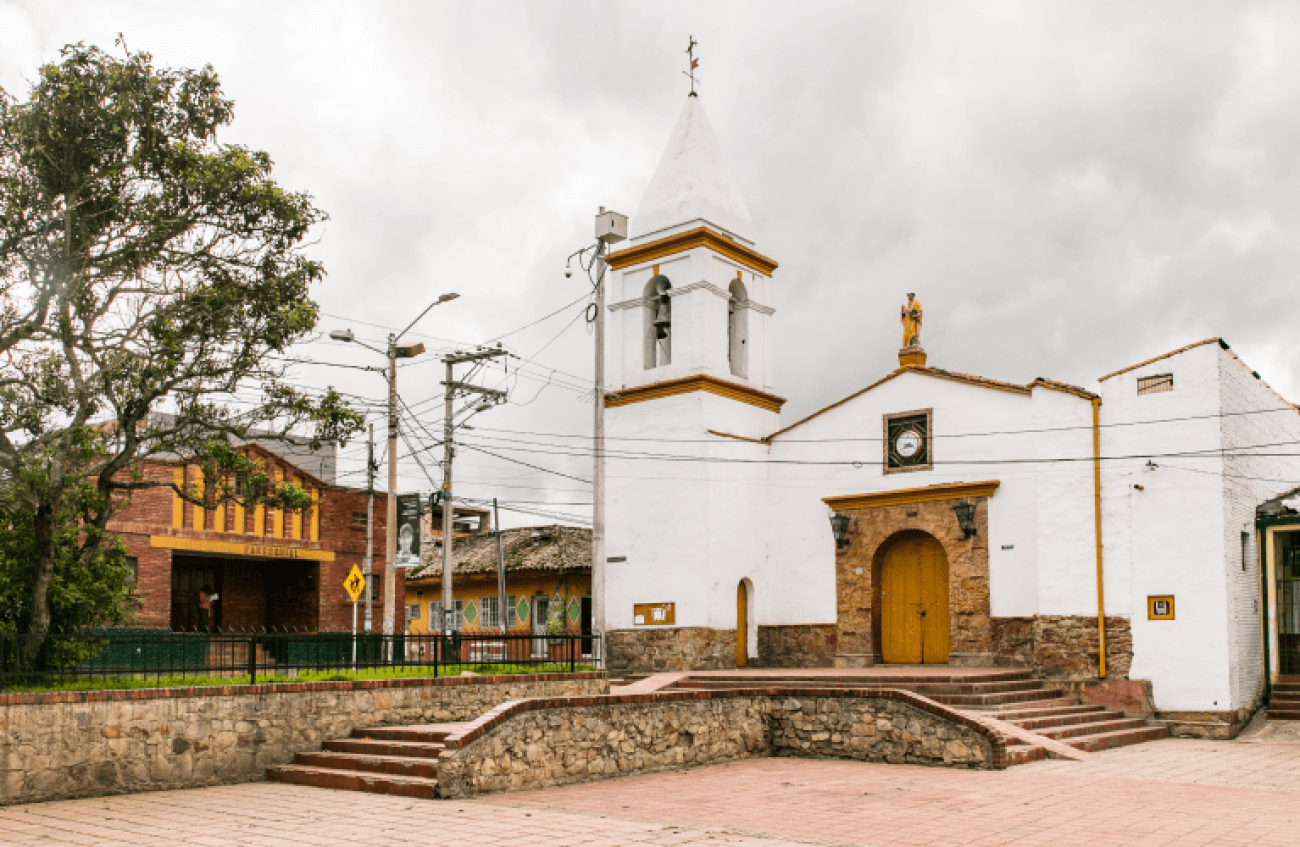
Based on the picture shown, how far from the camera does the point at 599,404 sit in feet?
72.9

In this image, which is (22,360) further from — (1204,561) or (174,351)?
(1204,561)

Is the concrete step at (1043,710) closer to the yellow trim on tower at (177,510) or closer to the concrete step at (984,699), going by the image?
the concrete step at (984,699)

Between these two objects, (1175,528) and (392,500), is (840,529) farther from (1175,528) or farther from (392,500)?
(392,500)

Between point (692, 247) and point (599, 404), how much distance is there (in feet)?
12.5

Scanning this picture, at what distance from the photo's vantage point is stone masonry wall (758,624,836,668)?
847 inches

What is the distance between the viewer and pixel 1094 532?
59.7 ft

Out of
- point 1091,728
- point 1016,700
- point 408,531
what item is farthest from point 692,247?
point 1091,728

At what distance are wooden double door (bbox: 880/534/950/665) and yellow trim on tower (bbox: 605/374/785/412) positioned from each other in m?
4.36

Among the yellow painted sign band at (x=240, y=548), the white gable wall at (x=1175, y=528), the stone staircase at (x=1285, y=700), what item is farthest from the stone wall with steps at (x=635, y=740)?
the yellow painted sign band at (x=240, y=548)

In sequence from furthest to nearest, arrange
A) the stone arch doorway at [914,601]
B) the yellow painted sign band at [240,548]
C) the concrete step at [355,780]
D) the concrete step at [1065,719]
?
1. the yellow painted sign band at [240,548]
2. the stone arch doorway at [914,601]
3. the concrete step at [1065,719]
4. the concrete step at [355,780]

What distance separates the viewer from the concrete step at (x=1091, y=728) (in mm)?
15109

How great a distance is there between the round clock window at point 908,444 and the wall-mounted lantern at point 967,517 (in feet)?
4.96

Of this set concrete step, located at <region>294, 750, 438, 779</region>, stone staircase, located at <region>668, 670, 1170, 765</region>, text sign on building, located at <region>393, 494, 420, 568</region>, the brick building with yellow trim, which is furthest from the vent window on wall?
the brick building with yellow trim

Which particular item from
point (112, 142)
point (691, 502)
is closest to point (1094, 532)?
point (691, 502)
